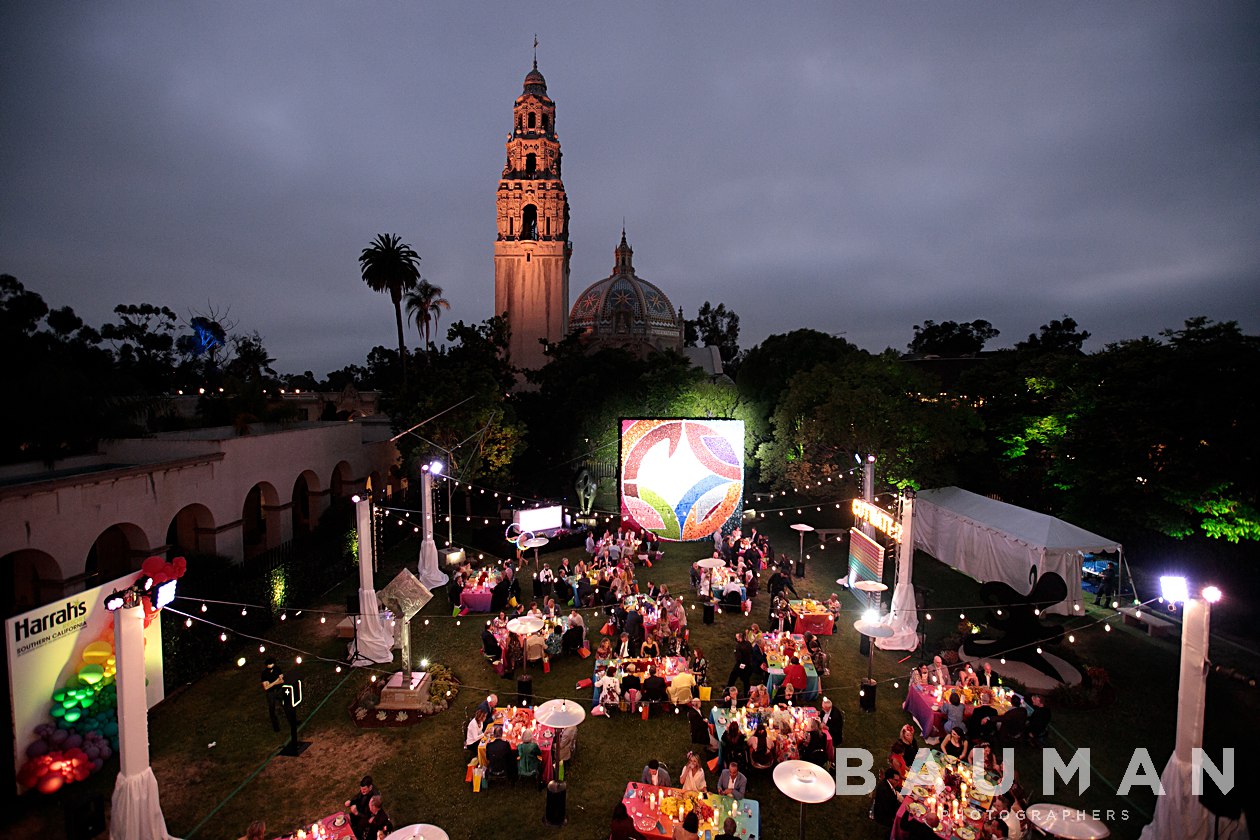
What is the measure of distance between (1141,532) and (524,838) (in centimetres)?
1808

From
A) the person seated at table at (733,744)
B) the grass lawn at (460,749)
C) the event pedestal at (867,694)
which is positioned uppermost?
the person seated at table at (733,744)

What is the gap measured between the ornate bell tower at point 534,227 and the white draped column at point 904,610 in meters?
35.5

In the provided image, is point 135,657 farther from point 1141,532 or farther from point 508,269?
point 508,269

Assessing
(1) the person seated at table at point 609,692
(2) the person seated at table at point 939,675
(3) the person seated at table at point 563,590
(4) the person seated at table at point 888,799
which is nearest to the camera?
(4) the person seated at table at point 888,799

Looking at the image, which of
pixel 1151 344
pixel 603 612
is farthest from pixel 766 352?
pixel 603 612

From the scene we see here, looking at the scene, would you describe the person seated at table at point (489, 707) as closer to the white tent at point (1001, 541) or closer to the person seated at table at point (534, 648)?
the person seated at table at point (534, 648)

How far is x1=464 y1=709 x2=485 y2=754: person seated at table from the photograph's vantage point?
8469mm

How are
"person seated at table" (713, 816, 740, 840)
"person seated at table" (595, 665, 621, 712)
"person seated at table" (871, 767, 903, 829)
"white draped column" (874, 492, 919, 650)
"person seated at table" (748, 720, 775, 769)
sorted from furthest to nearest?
→ "white draped column" (874, 492, 919, 650) < "person seated at table" (595, 665, 621, 712) < "person seated at table" (748, 720, 775, 769) < "person seated at table" (871, 767, 903, 829) < "person seated at table" (713, 816, 740, 840)

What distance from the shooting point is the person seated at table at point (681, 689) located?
1011 centimetres

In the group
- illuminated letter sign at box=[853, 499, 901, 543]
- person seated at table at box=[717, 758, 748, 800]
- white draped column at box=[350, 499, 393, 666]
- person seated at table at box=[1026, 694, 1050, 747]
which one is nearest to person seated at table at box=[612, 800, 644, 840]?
person seated at table at box=[717, 758, 748, 800]

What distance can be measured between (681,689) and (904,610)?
18.7ft

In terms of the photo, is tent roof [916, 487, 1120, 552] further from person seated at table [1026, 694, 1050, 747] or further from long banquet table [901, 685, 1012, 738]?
long banquet table [901, 685, 1012, 738]

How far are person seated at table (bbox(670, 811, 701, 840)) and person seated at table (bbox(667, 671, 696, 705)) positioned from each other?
11.7 feet

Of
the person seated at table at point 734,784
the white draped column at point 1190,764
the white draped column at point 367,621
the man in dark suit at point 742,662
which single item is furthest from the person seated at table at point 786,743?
the white draped column at point 367,621
